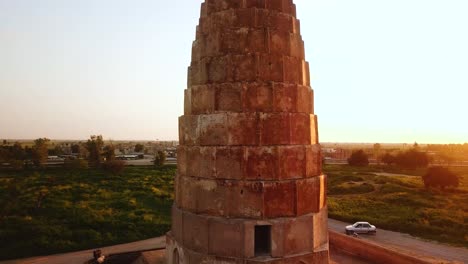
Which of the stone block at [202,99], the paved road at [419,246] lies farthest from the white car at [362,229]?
the stone block at [202,99]

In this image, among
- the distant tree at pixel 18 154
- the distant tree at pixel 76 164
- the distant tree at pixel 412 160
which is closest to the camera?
the distant tree at pixel 76 164

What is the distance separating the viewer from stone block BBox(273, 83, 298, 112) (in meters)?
6.62

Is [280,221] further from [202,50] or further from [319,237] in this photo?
[202,50]

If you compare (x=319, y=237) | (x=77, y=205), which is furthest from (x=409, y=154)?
(x=319, y=237)

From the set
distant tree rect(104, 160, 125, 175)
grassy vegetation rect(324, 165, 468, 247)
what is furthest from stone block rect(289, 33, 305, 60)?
distant tree rect(104, 160, 125, 175)

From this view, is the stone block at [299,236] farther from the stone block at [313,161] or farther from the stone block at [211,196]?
the stone block at [211,196]

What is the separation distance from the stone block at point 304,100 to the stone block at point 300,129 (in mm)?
117

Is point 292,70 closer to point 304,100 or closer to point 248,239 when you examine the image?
point 304,100

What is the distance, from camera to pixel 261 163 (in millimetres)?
6484

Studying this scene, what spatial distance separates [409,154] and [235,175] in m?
55.3

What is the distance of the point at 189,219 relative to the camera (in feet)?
22.7

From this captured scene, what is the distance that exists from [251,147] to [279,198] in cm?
104

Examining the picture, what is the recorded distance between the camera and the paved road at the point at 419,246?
674 inches

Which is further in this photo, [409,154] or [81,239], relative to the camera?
[409,154]
